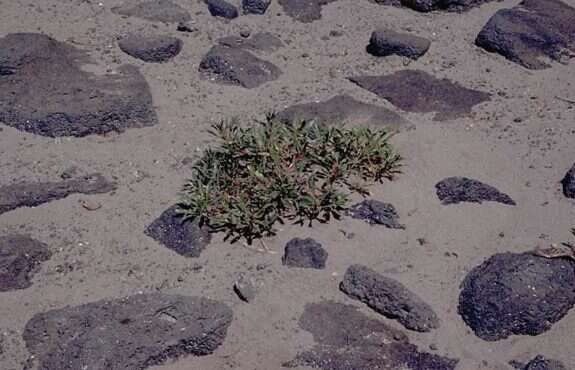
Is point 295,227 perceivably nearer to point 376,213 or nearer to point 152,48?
point 376,213

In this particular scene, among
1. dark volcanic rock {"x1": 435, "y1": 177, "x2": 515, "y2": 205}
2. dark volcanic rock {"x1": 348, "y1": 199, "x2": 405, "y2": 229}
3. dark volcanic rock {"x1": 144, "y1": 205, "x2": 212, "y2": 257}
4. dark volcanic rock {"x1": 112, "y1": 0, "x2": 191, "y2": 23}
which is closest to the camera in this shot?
dark volcanic rock {"x1": 144, "y1": 205, "x2": 212, "y2": 257}

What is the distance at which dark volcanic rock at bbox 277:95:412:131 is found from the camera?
4020mm

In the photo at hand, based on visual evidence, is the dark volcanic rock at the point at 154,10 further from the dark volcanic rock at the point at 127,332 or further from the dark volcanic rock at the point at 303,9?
the dark volcanic rock at the point at 127,332

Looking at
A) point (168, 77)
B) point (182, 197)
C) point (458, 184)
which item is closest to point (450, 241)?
point (458, 184)

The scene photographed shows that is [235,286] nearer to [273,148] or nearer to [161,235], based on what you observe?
[161,235]

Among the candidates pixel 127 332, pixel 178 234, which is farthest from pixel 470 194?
pixel 127 332

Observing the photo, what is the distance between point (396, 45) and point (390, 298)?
1.81 m

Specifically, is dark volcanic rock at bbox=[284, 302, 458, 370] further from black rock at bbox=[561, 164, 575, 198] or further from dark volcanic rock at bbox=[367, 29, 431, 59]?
dark volcanic rock at bbox=[367, 29, 431, 59]

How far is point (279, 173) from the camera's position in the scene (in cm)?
356

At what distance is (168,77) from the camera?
14.2ft

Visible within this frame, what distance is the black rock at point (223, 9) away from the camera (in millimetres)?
4809

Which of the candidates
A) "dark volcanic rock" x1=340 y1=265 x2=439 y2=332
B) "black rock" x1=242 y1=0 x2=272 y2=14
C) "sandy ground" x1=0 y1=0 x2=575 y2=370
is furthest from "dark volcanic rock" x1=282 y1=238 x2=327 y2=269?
"black rock" x1=242 y1=0 x2=272 y2=14

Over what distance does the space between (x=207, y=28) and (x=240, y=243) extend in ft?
5.57

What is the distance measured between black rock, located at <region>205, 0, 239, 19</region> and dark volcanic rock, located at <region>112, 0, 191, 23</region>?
14cm
